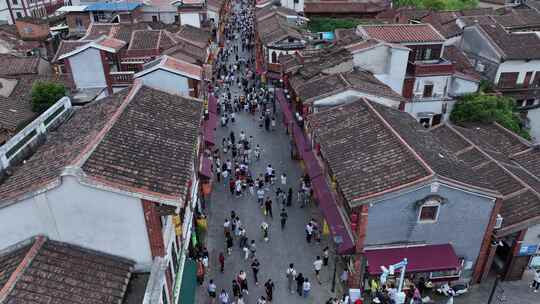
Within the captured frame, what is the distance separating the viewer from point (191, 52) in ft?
120

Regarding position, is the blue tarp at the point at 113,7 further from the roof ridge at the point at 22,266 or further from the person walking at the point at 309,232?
the roof ridge at the point at 22,266

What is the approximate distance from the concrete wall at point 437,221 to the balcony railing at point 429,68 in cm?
1686

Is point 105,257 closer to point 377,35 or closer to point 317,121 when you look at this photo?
point 317,121

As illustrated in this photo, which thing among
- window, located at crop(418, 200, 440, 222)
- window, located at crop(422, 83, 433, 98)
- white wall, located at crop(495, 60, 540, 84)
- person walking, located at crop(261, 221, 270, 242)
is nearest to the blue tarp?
window, located at crop(422, 83, 433, 98)

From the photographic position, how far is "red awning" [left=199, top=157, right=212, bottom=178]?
25031 millimetres

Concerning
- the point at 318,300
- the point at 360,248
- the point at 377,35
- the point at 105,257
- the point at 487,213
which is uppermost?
the point at 377,35

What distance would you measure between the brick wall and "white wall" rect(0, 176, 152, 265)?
154 mm

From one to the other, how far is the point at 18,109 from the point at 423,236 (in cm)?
2708

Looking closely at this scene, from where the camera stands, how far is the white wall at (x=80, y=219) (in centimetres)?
1304

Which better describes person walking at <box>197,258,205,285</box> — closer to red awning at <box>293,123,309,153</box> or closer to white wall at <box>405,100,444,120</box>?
red awning at <box>293,123,309,153</box>

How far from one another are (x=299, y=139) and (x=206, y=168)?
8105 mm

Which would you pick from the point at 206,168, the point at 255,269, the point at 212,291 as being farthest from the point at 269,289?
the point at 206,168

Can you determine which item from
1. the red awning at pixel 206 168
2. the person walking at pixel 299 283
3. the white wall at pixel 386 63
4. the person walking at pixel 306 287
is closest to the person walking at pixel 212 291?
the person walking at pixel 299 283

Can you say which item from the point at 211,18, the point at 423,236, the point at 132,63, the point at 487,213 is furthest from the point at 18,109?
the point at 211,18
